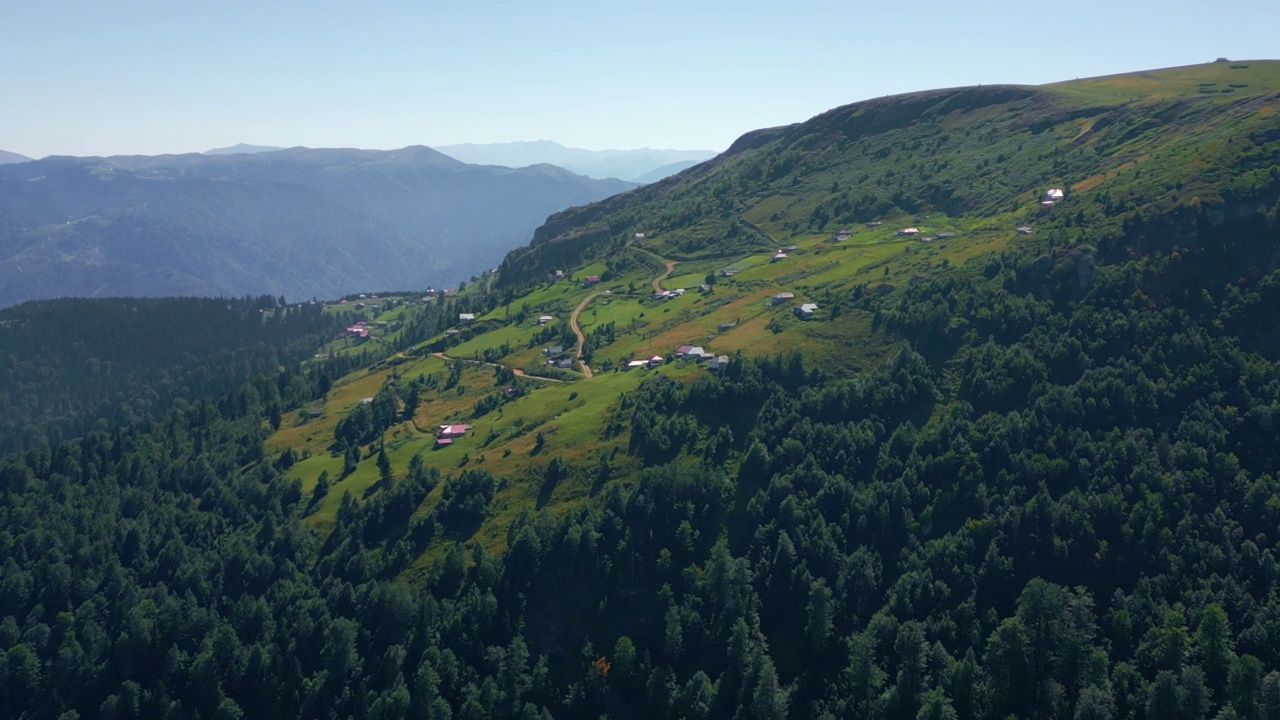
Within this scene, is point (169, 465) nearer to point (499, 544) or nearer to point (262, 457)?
point (262, 457)

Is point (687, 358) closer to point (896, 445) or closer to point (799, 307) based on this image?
point (799, 307)

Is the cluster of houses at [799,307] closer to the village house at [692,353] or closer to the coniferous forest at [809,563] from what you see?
the village house at [692,353]

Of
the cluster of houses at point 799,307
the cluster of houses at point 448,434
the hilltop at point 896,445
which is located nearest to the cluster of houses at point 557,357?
the hilltop at point 896,445

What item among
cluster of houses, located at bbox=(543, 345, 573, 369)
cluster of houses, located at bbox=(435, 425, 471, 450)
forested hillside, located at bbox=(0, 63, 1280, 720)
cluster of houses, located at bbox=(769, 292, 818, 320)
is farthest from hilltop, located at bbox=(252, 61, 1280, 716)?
cluster of houses, located at bbox=(543, 345, 573, 369)

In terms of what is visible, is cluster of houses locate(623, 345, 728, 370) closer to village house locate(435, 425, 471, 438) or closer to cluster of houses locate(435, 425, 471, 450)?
village house locate(435, 425, 471, 438)

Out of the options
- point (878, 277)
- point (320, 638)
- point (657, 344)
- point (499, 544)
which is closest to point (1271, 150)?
point (878, 277)

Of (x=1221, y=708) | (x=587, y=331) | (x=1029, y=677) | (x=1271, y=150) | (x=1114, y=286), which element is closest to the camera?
(x=1221, y=708)
